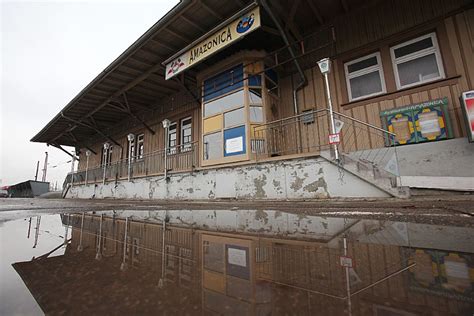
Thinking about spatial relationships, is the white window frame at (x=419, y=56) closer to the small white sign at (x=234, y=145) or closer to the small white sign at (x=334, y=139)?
the small white sign at (x=334, y=139)

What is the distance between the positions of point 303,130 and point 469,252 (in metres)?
5.75

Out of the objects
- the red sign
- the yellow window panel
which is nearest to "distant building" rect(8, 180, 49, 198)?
the yellow window panel

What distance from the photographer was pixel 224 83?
7121mm

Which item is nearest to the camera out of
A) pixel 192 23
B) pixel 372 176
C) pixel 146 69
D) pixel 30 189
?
pixel 372 176

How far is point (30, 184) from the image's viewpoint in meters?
22.5

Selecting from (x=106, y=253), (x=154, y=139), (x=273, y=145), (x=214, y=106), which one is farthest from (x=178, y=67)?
(x=106, y=253)

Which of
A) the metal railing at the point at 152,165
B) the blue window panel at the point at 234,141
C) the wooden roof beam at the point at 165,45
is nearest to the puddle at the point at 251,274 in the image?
the blue window panel at the point at 234,141

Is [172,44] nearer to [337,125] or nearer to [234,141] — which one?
[234,141]

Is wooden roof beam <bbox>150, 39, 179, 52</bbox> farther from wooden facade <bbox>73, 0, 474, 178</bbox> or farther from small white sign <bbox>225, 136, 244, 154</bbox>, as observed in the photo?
small white sign <bbox>225, 136, 244, 154</bbox>

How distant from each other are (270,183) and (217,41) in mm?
3982

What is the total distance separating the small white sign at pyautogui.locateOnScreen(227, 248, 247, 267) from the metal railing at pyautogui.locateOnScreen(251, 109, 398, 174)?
12.2 ft

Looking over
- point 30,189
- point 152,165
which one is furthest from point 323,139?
point 30,189

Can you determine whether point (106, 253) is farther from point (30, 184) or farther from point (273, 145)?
point (30, 184)

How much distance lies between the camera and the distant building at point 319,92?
455 centimetres
